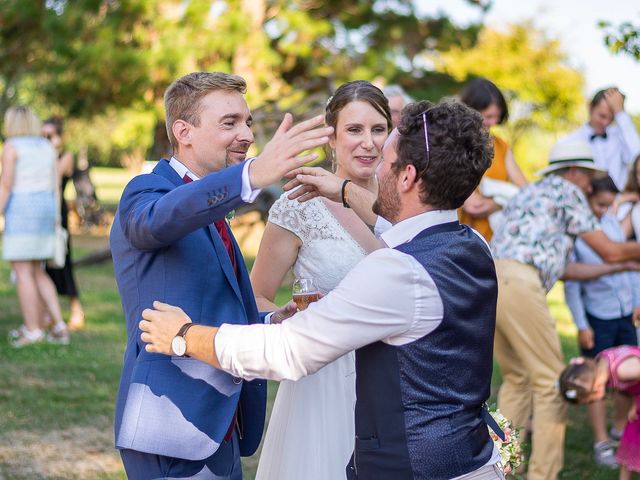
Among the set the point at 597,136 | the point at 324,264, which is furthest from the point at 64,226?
the point at 324,264

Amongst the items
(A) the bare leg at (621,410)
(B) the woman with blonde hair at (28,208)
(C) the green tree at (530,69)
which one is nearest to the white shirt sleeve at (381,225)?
(A) the bare leg at (621,410)

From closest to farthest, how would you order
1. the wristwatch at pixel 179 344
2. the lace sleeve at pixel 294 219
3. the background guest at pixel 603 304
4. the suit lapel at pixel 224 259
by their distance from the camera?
the wristwatch at pixel 179 344 → the suit lapel at pixel 224 259 → the lace sleeve at pixel 294 219 → the background guest at pixel 603 304

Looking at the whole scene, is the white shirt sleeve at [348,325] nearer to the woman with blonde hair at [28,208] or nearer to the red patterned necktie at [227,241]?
the red patterned necktie at [227,241]

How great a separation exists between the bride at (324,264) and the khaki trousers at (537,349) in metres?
1.63

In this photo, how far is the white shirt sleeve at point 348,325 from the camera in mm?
2455

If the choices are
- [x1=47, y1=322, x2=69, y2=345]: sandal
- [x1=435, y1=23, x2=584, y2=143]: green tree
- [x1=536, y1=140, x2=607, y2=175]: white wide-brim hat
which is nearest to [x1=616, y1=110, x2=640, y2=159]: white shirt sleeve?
[x1=536, y1=140, x2=607, y2=175]: white wide-brim hat

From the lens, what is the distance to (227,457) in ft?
9.99

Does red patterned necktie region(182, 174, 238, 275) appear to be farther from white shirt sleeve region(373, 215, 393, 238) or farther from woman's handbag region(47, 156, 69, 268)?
woman's handbag region(47, 156, 69, 268)

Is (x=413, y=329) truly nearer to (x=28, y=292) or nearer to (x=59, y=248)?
(x=28, y=292)

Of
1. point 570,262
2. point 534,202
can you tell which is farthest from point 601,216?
point 534,202

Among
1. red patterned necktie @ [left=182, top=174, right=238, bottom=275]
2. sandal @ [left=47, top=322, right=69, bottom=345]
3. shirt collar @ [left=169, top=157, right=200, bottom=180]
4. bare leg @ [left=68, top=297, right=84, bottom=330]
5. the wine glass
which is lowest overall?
bare leg @ [left=68, top=297, right=84, bottom=330]

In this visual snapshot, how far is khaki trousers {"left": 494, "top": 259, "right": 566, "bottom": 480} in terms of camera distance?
5.49 meters

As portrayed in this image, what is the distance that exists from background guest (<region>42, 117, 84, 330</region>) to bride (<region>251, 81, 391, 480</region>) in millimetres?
6618

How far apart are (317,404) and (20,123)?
6.29 meters
